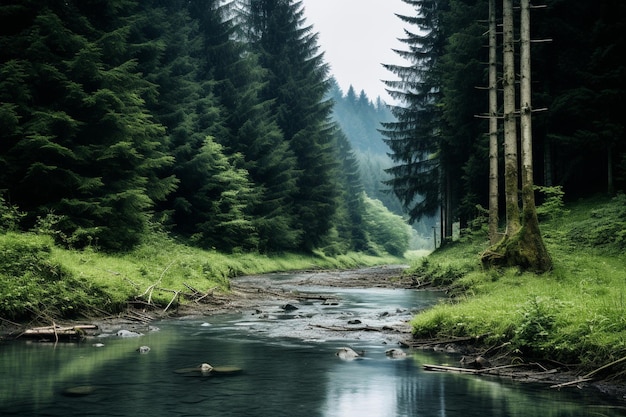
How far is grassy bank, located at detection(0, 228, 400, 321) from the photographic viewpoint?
46.7 feet

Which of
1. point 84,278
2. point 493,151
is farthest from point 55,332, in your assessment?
point 493,151

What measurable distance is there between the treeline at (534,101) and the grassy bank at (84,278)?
13004 mm

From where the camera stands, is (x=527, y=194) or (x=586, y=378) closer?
(x=586, y=378)

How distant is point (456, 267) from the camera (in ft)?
82.7

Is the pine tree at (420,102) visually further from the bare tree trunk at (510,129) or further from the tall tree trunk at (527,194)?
the tall tree trunk at (527,194)

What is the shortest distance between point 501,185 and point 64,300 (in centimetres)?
2610

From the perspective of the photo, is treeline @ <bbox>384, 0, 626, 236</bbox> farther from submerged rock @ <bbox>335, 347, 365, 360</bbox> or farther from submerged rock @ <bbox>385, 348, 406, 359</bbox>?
submerged rock @ <bbox>335, 347, 365, 360</bbox>

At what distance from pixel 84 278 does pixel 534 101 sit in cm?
2218

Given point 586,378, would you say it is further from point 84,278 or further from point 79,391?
point 84,278

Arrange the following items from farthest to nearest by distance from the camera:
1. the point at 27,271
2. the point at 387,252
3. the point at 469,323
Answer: the point at 387,252
the point at 27,271
the point at 469,323

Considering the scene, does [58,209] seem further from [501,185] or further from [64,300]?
[501,185]

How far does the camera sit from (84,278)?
1609cm

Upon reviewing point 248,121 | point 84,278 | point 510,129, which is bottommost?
point 84,278

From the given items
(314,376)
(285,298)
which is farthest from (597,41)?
(314,376)
